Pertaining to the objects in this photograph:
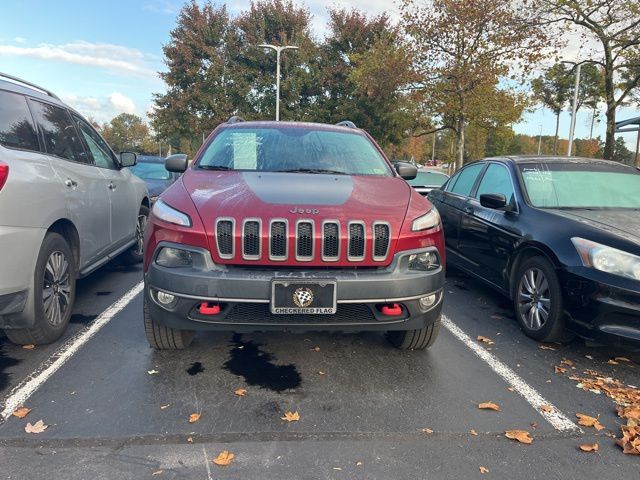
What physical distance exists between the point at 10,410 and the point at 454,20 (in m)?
18.5

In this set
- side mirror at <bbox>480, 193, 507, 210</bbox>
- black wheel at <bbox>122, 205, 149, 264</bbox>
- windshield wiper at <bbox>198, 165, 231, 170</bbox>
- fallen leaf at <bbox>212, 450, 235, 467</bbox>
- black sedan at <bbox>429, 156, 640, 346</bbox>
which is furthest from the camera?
black wheel at <bbox>122, 205, 149, 264</bbox>

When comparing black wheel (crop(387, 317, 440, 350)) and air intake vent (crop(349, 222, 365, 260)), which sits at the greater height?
air intake vent (crop(349, 222, 365, 260))

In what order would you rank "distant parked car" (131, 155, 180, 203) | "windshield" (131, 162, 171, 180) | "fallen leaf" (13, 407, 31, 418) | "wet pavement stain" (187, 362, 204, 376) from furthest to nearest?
"windshield" (131, 162, 171, 180) < "distant parked car" (131, 155, 180, 203) < "wet pavement stain" (187, 362, 204, 376) < "fallen leaf" (13, 407, 31, 418)

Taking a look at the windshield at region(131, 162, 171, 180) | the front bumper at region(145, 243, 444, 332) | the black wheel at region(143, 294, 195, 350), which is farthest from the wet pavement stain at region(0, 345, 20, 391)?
the windshield at region(131, 162, 171, 180)

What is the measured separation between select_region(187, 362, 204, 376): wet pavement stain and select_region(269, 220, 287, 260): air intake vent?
105 centimetres

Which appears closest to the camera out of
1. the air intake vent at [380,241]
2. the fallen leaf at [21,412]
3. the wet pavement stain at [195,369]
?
the fallen leaf at [21,412]

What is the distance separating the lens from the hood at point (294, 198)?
3023mm

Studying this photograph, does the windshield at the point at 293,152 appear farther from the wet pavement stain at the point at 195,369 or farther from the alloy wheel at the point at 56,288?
the wet pavement stain at the point at 195,369

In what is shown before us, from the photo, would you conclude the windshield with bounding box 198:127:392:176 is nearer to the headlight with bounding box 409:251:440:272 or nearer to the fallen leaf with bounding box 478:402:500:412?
the headlight with bounding box 409:251:440:272

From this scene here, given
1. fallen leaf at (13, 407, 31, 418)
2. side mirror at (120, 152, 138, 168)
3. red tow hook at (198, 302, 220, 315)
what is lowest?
fallen leaf at (13, 407, 31, 418)

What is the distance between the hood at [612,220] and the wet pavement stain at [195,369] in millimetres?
3171

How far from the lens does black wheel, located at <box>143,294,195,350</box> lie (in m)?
3.41

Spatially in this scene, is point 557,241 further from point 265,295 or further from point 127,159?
point 127,159

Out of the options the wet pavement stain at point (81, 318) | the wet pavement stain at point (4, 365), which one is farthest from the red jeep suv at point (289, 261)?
the wet pavement stain at point (81, 318)
